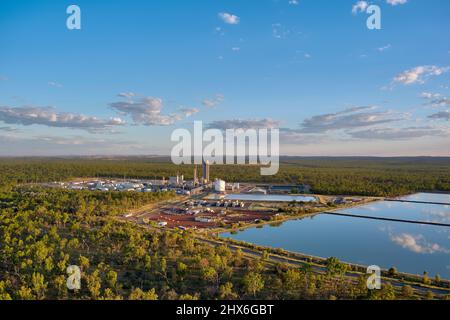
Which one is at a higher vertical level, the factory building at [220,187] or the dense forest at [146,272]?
the factory building at [220,187]

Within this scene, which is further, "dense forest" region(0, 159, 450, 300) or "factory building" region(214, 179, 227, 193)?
"factory building" region(214, 179, 227, 193)

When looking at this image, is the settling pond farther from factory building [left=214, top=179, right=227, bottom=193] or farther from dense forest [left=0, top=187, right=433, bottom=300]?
factory building [left=214, top=179, right=227, bottom=193]

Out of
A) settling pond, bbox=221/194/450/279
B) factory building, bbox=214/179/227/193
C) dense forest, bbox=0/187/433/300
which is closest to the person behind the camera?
dense forest, bbox=0/187/433/300

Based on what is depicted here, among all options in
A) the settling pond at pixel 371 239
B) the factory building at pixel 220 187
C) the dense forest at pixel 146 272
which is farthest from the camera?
the factory building at pixel 220 187

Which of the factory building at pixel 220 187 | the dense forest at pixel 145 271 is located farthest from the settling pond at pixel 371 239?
the factory building at pixel 220 187

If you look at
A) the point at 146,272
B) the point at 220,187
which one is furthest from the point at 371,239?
the point at 220,187

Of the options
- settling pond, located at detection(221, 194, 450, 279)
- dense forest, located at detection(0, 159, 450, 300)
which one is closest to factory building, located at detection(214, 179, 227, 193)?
settling pond, located at detection(221, 194, 450, 279)

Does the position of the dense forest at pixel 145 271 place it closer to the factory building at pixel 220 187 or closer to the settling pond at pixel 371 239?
the settling pond at pixel 371 239

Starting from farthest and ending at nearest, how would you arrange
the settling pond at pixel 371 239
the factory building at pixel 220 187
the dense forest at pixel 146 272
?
the factory building at pixel 220 187, the settling pond at pixel 371 239, the dense forest at pixel 146 272

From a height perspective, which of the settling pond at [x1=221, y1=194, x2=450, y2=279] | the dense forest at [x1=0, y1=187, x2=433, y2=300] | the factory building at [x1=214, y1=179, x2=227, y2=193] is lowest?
the settling pond at [x1=221, y1=194, x2=450, y2=279]

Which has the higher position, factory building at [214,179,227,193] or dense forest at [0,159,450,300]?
factory building at [214,179,227,193]

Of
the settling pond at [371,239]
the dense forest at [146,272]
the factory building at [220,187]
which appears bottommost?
the settling pond at [371,239]
